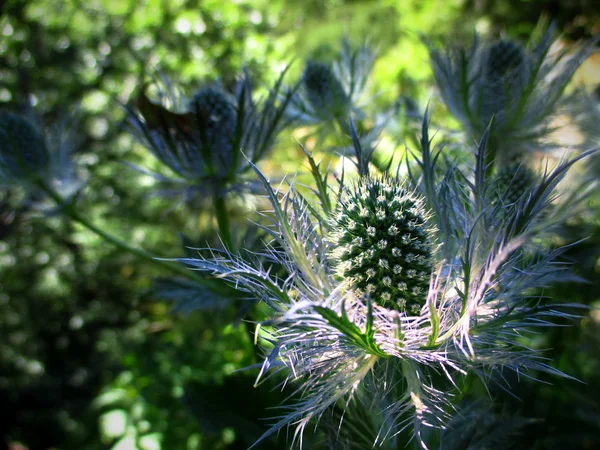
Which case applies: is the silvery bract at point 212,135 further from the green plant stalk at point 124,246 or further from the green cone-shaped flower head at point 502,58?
the green cone-shaped flower head at point 502,58

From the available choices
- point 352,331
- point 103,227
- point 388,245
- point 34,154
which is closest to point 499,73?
point 388,245

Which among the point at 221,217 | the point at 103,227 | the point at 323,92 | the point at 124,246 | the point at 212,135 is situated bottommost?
the point at 103,227

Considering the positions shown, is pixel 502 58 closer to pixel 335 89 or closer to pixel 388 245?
pixel 335 89

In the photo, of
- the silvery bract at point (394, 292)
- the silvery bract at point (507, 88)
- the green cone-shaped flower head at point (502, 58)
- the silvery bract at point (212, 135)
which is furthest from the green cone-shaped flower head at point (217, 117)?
the green cone-shaped flower head at point (502, 58)

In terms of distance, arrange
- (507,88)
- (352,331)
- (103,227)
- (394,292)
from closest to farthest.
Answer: (352,331) → (394,292) → (507,88) → (103,227)

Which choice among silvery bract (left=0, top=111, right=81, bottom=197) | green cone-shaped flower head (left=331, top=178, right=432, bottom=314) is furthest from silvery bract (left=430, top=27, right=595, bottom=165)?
silvery bract (left=0, top=111, right=81, bottom=197)

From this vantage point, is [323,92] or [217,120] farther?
[323,92]
